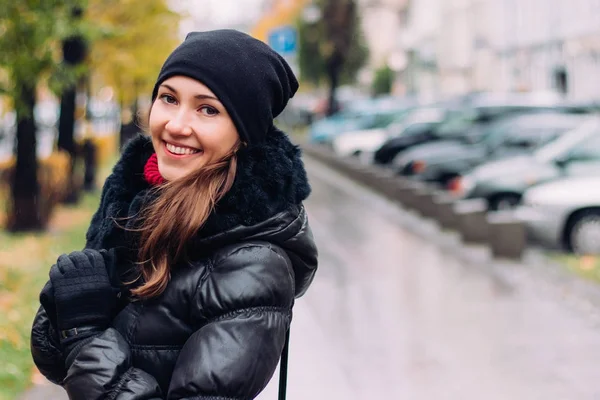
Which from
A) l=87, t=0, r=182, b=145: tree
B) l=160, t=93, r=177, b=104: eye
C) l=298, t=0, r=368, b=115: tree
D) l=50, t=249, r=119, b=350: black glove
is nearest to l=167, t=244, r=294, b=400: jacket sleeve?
l=50, t=249, r=119, b=350: black glove

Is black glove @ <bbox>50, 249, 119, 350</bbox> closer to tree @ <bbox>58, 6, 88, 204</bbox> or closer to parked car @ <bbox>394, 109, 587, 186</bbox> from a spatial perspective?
tree @ <bbox>58, 6, 88, 204</bbox>

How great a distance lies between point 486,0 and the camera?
4925 cm

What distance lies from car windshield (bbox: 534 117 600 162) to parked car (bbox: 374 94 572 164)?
6.06 m

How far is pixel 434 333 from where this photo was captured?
819 cm

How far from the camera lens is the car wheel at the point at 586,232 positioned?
463 inches

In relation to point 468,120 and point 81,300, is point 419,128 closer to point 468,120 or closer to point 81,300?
point 468,120

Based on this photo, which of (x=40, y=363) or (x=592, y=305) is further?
(x=592, y=305)

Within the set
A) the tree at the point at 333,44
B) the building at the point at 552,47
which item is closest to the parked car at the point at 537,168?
the building at the point at 552,47

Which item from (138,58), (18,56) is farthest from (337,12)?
(18,56)

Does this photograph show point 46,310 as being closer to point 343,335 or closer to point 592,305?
point 343,335

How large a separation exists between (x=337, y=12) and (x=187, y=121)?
153 feet

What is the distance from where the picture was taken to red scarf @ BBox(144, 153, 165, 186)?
2.35 meters

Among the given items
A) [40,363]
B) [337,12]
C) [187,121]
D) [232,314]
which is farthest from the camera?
[337,12]

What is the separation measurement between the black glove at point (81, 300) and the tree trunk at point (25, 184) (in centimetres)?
1136
